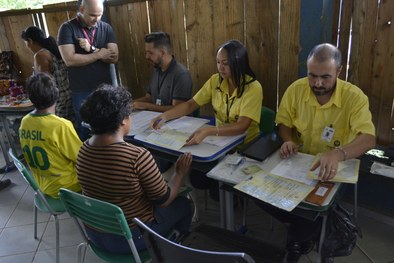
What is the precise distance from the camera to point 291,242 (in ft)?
5.85

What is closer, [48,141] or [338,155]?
[338,155]

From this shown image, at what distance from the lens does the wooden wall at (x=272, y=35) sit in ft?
6.15

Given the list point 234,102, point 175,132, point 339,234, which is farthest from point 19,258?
point 339,234

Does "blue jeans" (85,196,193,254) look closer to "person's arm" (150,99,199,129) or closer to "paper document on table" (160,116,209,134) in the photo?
"paper document on table" (160,116,209,134)

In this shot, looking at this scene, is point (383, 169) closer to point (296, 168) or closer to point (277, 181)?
point (296, 168)

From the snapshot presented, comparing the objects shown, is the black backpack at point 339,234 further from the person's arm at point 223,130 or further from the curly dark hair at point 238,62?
the curly dark hair at point 238,62

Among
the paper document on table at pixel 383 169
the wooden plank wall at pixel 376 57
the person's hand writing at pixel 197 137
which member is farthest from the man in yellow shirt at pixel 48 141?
the wooden plank wall at pixel 376 57

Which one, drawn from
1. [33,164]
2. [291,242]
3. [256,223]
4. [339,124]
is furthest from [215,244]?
[33,164]

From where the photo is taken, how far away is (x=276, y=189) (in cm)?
129

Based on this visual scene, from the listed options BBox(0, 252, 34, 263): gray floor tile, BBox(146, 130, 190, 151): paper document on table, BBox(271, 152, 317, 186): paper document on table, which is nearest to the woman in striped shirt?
BBox(146, 130, 190, 151): paper document on table

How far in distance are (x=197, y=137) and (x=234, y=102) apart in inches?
16.8

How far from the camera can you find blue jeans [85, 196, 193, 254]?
55.8 inches

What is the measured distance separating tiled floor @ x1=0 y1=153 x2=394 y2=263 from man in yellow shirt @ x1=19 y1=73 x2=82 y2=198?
0.53 m

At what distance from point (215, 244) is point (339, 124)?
93cm
